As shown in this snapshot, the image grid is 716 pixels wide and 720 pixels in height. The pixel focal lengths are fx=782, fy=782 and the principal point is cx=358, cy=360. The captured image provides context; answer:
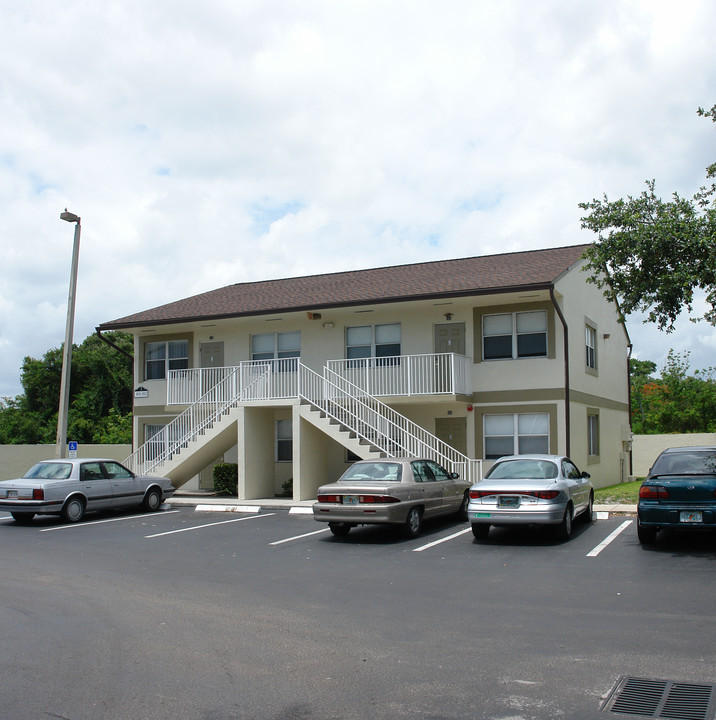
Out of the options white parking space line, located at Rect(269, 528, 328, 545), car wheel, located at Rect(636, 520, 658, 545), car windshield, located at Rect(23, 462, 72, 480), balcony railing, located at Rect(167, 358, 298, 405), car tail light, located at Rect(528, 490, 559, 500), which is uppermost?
balcony railing, located at Rect(167, 358, 298, 405)

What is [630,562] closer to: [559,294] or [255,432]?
[559,294]

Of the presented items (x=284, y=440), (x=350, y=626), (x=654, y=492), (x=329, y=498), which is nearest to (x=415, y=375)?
(x=284, y=440)

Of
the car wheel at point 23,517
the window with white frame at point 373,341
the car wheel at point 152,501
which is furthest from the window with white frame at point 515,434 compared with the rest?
the car wheel at point 23,517

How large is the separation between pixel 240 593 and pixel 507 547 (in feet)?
16.7

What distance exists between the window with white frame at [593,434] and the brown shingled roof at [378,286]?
4.96 meters

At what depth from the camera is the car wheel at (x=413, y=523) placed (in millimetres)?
13898

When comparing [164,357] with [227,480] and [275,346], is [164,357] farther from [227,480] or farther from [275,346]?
[227,480]

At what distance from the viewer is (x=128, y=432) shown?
41094 mm

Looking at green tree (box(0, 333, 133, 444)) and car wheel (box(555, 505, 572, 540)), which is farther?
green tree (box(0, 333, 133, 444))

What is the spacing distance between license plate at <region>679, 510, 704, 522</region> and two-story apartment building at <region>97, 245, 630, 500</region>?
310 inches

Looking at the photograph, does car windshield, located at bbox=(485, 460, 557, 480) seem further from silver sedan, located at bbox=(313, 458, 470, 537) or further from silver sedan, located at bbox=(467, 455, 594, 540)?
silver sedan, located at bbox=(313, 458, 470, 537)

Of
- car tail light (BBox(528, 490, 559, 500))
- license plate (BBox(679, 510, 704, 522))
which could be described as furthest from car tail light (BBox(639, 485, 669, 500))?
car tail light (BBox(528, 490, 559, 500))

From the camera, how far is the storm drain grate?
5.26m

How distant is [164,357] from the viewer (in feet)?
88.6
